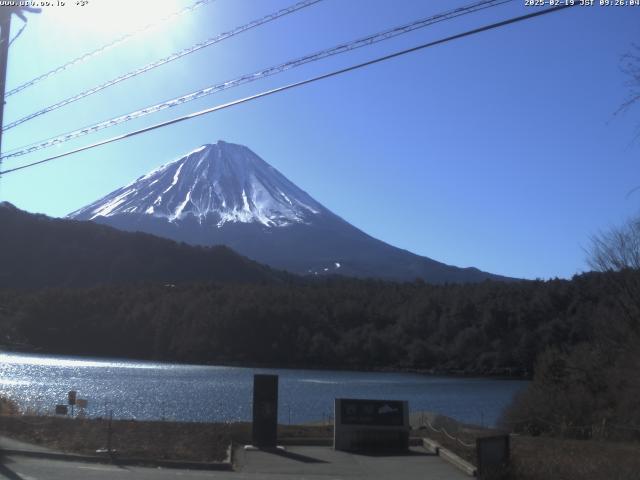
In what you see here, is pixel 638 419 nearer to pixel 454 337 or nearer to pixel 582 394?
pixel 582 394

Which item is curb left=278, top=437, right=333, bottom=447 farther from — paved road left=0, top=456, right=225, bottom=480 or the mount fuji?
the mount fuji

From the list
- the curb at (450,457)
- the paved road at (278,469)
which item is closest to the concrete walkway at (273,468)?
the paved road at (278,469)

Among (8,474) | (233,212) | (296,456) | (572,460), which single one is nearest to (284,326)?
(296,456)

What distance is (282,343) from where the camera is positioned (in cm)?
8512

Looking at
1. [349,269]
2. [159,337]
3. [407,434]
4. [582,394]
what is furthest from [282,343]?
[349,269]

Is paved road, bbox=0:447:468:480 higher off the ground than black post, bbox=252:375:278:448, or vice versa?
black post, bbox=252:375:278:448

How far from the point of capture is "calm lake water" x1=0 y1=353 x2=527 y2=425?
35.1 metres

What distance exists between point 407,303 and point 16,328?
40.1 meters

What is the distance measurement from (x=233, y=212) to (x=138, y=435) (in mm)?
164640

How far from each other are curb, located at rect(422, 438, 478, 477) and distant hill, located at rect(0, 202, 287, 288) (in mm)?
91434

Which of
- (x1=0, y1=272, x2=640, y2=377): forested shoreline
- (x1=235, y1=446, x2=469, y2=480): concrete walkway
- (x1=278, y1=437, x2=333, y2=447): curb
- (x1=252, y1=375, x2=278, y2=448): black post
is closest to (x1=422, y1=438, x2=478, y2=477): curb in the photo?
(x1=235, y1=446, x2=469, y2=480): concrete walkway

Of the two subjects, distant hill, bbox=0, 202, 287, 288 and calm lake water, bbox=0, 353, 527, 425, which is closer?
calm lake water, bbox=0, 353, 527, 425

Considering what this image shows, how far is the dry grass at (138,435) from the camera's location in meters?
16.2

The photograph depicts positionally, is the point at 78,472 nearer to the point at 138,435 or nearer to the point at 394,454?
the point at 138,435
